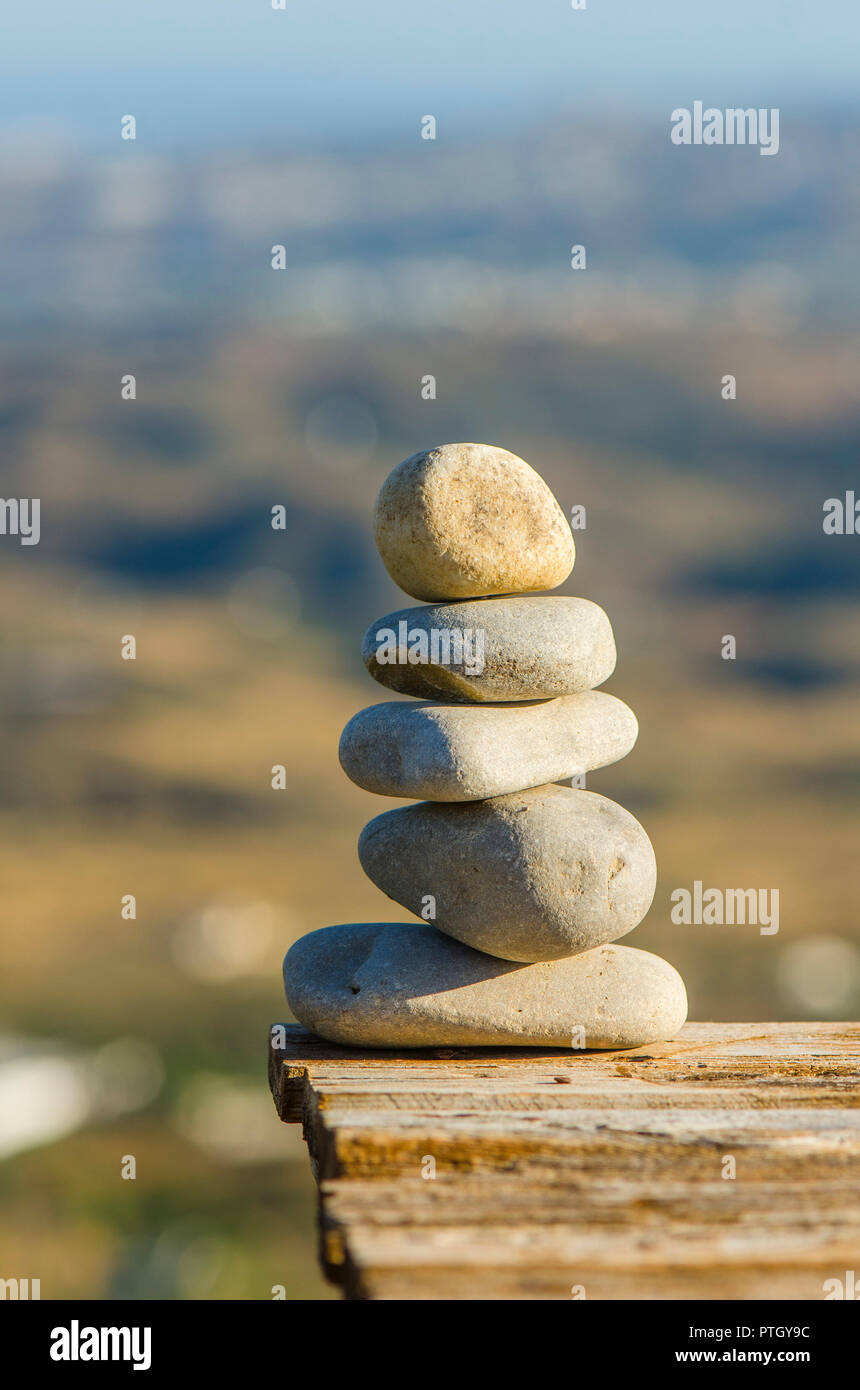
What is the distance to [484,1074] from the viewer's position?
505 cm

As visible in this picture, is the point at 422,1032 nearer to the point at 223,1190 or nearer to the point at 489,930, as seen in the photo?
the point at 489,930

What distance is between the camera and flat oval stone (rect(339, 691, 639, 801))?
215 inches

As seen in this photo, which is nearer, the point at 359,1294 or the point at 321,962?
the point at 359,1294

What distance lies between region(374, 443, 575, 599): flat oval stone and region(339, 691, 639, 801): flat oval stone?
521 mm

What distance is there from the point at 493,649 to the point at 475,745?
39 cm

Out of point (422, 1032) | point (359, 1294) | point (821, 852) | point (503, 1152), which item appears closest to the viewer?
point (359, 1294)

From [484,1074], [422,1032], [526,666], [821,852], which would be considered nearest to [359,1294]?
[484,1074]

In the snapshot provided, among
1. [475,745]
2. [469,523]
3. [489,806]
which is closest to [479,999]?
[489,806]

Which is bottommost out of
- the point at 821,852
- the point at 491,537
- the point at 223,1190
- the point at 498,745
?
the point at 223,1190

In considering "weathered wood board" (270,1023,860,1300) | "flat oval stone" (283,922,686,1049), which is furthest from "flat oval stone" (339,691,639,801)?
"weathered wood board" (270,1023,860,1300)

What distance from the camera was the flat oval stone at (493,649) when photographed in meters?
5.57

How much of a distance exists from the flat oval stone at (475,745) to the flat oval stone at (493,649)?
110 millimetres

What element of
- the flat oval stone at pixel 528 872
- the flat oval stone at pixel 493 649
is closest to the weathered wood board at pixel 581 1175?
the flat oval stone at pixel 528 872

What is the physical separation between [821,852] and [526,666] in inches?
563
